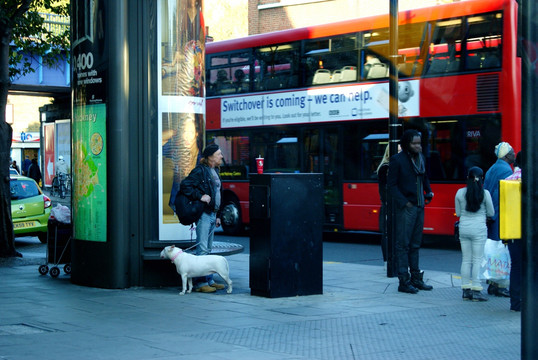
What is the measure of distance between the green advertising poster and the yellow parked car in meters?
6.76

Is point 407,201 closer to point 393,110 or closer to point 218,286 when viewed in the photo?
point 393,110

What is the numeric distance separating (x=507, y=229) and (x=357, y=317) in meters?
3.65

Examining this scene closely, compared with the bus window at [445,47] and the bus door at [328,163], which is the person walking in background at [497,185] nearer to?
the bus window at [445,47]

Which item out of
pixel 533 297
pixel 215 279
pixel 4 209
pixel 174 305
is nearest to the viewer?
pixel 533 297

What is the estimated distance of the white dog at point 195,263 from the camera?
9680 millimetres

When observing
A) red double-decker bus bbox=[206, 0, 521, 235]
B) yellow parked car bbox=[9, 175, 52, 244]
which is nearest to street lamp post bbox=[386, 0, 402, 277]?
red double-decker bus bbox=[206, 0, 521, 235]

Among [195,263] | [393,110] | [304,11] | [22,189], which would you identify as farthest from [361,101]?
[304,11]

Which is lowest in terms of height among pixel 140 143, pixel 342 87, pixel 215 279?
pixel 215 279

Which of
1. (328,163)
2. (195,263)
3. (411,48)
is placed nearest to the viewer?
(195,263)

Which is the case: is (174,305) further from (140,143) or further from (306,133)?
(306,133)

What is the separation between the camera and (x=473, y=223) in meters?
9.30

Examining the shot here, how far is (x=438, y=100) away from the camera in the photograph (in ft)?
51.5

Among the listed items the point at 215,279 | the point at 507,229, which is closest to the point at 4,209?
the point at 215,279

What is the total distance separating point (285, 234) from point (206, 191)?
1122mm
